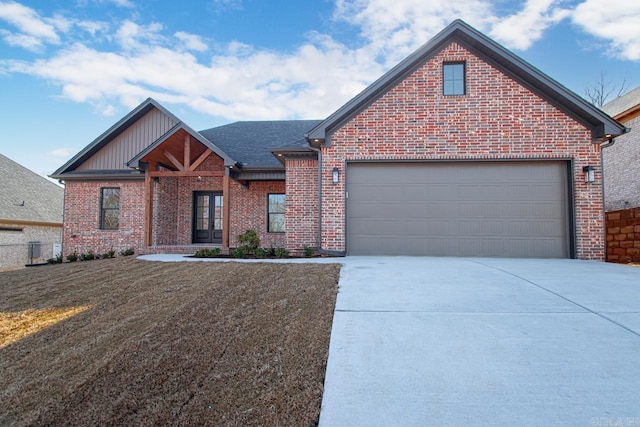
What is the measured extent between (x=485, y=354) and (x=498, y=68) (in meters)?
8.28

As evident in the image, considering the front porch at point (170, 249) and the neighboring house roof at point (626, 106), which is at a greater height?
the neighboring house roof at point (626, 106)

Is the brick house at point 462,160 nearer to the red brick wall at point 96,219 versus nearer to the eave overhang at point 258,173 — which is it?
the eave overhang at point 258,173

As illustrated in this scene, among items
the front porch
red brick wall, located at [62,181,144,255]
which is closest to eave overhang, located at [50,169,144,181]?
red brick wall, located at [62,181,144,255]

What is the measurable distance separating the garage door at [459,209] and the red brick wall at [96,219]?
8.28 metres

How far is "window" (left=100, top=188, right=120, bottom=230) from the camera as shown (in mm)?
12656

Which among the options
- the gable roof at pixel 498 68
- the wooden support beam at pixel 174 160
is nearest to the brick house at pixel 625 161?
the gable roof at pixel 498 68

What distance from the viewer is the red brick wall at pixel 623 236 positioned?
7.86 metres

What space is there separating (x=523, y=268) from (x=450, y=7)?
8499 mm

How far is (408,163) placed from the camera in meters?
9.07

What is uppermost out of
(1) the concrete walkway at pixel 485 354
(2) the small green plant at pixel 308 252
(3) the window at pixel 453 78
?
(3) the window at pixel 453 78

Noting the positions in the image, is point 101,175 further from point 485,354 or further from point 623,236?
point 623,236

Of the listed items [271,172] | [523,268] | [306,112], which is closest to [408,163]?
[523,268]

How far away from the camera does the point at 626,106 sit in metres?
14.1

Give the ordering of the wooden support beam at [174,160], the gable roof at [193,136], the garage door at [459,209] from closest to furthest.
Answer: the garage door at [459,209]
the gable roof at [193,136]
the wooden support beam at [174,160]
